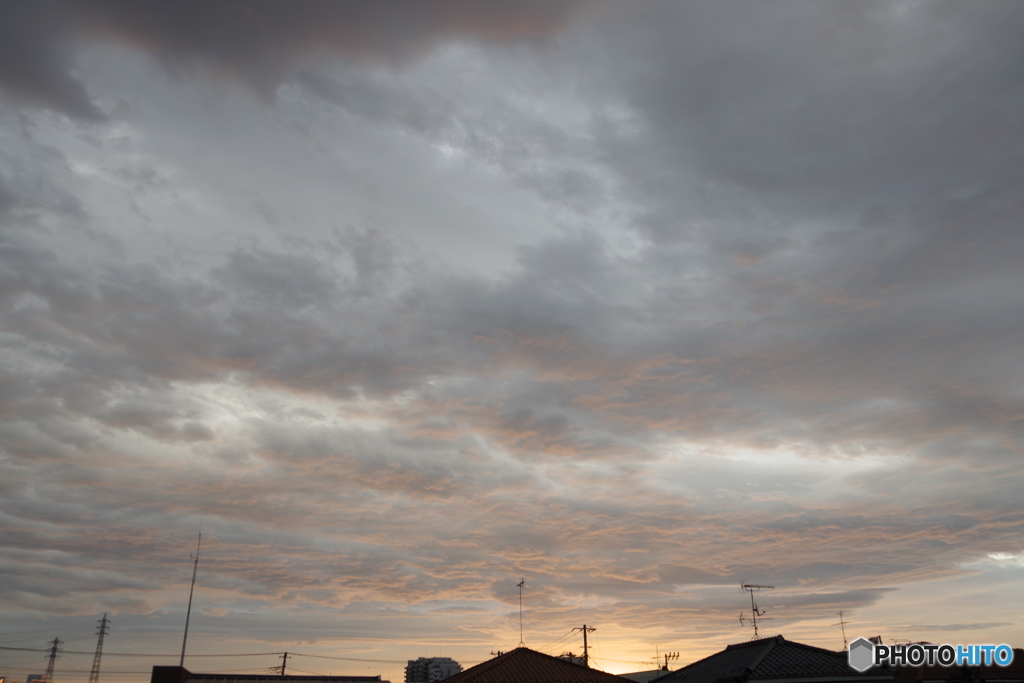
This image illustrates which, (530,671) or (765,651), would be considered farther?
(765,651)

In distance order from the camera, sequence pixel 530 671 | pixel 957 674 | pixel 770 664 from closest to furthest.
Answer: pixel 957 674 < pixel 770 664 < pixel 530 671

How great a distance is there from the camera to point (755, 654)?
4981 centimetres

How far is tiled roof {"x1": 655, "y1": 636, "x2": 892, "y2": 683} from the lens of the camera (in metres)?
43.1

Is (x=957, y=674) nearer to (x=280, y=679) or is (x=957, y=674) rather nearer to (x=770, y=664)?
(x=770, y=664)

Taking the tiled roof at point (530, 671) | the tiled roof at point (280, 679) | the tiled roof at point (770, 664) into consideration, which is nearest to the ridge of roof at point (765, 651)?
the tiled roof at point (770, 664)

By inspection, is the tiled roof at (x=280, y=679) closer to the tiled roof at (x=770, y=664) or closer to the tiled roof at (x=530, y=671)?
the tiled roof at (x=530, y=671)

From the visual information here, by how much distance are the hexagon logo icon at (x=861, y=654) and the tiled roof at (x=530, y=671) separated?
1466 centimetres

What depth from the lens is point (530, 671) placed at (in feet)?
154

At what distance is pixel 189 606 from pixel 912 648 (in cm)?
3970

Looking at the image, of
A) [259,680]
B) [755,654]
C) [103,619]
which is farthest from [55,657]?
[755,654]

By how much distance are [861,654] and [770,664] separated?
580cm

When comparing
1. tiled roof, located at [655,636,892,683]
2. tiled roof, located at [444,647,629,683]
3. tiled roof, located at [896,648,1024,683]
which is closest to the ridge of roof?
tiled roof, located at [655,636,892,683]

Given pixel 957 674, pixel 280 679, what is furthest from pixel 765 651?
pixel 280 679

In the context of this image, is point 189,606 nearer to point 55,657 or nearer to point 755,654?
point 755,654
